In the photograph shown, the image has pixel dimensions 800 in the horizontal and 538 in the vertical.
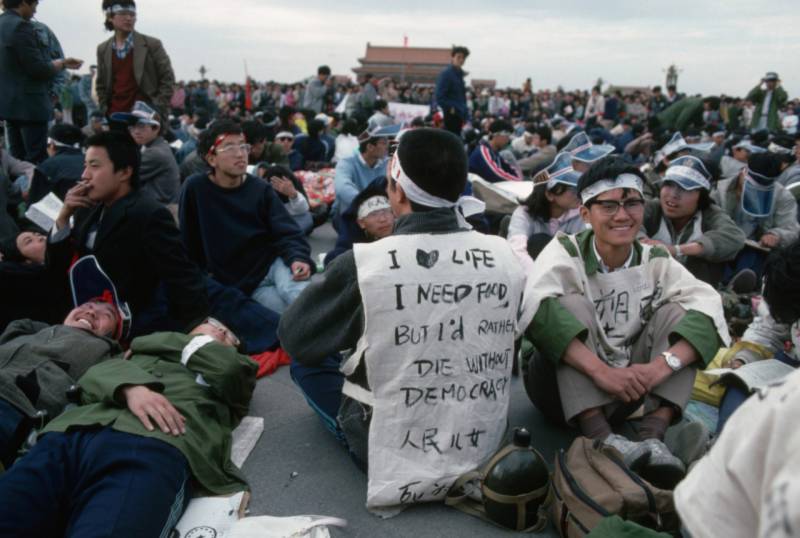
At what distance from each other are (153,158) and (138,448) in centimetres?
350

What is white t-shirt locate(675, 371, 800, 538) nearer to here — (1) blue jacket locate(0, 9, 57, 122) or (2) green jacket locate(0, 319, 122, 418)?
(2) green jacket locate(0, 319, 122, 418)

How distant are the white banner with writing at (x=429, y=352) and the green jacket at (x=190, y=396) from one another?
26.1 inches

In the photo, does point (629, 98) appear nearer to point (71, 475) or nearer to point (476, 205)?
point (476, 205)

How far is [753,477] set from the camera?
88 cm

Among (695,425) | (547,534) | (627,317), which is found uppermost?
(627,317)

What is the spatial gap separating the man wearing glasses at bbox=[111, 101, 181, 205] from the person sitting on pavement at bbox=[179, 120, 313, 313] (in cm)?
108

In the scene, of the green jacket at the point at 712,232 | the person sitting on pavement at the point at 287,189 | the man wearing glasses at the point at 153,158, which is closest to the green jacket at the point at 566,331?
the green jacket at the point at 712,232

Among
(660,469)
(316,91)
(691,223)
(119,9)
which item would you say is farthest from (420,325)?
(316,91)

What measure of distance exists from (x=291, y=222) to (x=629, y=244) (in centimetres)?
243

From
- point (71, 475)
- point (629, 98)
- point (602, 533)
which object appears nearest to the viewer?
point (602, 533)

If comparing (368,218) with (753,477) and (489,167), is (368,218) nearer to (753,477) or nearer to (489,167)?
(753,477)

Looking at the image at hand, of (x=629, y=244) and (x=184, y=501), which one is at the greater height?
(x=629, y=244)

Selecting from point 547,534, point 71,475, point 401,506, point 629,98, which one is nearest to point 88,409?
point 71,475

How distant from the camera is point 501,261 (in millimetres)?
2455
